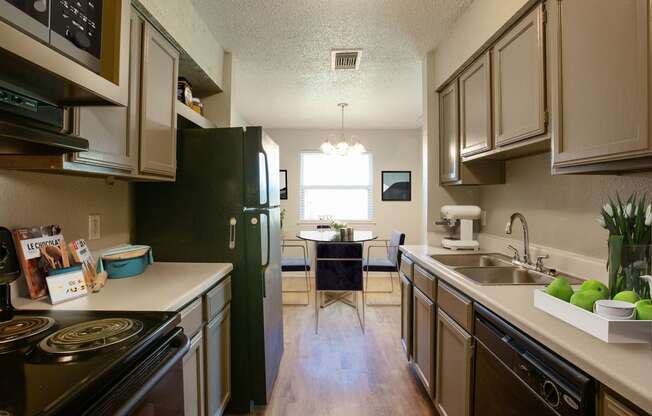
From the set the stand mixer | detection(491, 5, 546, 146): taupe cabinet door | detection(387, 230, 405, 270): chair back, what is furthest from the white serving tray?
detection(387, 230, 405, 270): chair back

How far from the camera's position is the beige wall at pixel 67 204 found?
1198mm

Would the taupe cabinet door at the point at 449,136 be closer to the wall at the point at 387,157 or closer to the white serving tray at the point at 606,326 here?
the white serving tray at the point at 606,326

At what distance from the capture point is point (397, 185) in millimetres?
5289

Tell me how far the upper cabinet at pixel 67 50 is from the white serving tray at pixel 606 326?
4.84 feet

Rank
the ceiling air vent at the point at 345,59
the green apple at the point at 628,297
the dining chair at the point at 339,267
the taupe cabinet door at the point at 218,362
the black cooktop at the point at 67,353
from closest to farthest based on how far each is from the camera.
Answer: the black cooktop at the point at 67,353
the green apple at the point at 628,297
the taupe cabinet door at the point at 218,362
the ceiling air vent at the point at 345,59
the dining chair at the point at 339,267

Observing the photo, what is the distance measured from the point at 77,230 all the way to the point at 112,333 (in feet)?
2.79

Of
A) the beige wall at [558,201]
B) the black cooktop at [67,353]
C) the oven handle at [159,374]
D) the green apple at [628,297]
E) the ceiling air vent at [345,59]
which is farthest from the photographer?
the ceiling air vent at [345,59]

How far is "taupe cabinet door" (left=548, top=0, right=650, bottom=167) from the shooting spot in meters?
0.96

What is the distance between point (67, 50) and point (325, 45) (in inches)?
78.5

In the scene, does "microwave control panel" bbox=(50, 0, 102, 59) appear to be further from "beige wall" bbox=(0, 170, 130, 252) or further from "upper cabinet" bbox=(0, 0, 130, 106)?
"beige wall" bbox=(0, 170, 130, 252)

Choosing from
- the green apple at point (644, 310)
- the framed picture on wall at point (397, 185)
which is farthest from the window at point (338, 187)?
the green apple at point (644, 310)

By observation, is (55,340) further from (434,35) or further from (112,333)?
(434,35)

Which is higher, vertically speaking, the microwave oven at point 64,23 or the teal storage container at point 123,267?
the microwave oven at point 64,23

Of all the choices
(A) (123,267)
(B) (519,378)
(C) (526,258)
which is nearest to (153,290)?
(A) (123,267)
